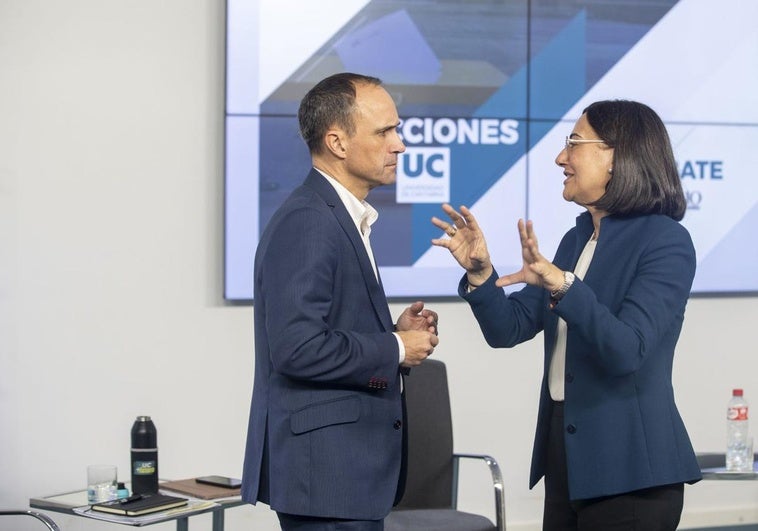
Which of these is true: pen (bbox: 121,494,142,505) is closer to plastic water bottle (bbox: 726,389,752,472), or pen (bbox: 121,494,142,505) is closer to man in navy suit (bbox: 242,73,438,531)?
man in navy suit (bbox: 242,73,438,531)

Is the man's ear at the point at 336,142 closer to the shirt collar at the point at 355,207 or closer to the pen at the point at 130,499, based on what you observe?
the shirt collar at the point at 355,207

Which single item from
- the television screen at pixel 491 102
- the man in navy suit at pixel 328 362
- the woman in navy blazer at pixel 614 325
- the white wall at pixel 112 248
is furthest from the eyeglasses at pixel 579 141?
the white wall at pixel 112 248

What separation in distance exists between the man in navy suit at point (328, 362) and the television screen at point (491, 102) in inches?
87.5

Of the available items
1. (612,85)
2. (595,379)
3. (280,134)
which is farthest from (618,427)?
(612,85)

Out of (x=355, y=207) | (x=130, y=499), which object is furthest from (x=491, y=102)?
(x=355, y=207)

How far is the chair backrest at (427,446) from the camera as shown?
3781mm

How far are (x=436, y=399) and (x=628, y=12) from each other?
7.12 ft

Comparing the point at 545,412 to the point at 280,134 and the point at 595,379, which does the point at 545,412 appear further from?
the point at 280,134

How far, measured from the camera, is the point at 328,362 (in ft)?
6.92

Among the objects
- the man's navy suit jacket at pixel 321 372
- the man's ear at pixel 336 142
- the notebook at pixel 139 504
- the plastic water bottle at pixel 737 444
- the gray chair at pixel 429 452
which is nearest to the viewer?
the man's navy suit jacket at pixel 321 372

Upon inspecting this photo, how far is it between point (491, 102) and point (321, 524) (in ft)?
9.72

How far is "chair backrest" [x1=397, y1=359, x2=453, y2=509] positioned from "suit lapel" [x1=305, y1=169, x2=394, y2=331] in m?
1.54

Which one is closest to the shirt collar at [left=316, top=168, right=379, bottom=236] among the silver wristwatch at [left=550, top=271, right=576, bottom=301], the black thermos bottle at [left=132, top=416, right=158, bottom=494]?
the silver wristwatch at [left=550, top=271, right=576, bottom=301]

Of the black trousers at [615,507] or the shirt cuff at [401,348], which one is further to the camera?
the black trousers at [615,507]
